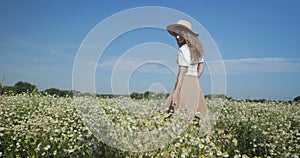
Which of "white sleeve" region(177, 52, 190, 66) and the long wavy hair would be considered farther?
the long wavy hair

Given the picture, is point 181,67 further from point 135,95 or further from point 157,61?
point 135,95

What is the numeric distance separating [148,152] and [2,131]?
2975 mm

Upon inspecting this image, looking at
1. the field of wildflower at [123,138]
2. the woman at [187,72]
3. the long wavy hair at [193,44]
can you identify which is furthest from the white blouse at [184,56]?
the field of wildflower at [123,138]

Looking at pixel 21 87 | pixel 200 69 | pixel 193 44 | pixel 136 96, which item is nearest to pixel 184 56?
pixel 193 44

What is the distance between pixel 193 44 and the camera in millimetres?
5238

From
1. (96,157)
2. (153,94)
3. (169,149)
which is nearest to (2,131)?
(96,157)

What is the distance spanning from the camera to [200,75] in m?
5.47

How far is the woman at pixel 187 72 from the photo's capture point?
508 cm

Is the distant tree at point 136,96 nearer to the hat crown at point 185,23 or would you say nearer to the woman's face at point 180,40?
the woman's face at point 180,40

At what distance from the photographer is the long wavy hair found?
5210 millimetres

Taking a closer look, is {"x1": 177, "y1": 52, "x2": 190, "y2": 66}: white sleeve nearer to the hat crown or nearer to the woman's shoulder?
the woman's shoulder

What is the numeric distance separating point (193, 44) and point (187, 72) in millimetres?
506

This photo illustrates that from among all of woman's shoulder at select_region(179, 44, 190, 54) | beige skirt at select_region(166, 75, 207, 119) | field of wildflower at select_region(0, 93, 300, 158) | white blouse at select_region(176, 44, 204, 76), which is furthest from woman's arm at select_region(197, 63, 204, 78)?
field of wildflower at select_region(0, 93, 300, 158)

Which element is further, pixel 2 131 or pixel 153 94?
pixel 153 94
